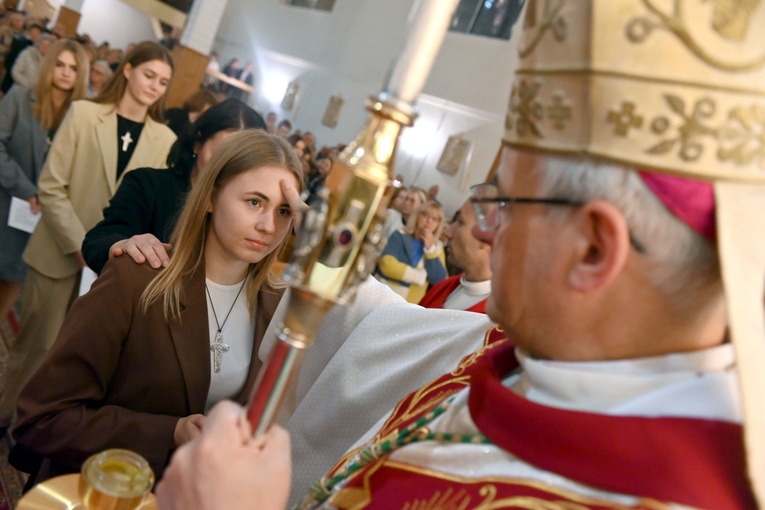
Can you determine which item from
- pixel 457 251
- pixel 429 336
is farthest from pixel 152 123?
pixel 429 336

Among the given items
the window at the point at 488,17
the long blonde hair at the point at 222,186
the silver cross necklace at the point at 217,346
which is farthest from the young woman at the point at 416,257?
the window at the point at 488,17

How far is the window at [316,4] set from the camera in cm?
1622

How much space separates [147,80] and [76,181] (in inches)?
24.0

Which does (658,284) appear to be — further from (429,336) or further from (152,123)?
(152,123)

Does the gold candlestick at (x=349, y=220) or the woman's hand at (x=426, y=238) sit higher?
the gold candlestick at (x=349, y=220)

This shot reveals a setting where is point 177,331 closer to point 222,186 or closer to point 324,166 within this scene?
point 222,186

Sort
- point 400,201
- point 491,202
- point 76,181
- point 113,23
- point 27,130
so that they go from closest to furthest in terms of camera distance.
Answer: point 491,202 → point 76,181 → point 27,130 → point 400,201 → point 113,23

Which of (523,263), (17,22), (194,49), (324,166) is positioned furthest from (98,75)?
(523,263)

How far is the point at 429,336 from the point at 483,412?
1.78 ft

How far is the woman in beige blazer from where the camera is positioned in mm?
3242

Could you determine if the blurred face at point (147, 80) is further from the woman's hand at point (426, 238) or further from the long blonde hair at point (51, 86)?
the woman's hand at point (426, 238)

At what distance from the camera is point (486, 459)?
980 millimetres

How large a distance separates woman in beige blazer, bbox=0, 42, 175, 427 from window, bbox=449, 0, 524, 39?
31.4 feet

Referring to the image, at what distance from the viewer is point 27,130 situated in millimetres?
3764
